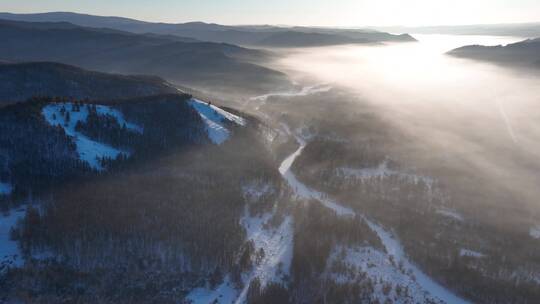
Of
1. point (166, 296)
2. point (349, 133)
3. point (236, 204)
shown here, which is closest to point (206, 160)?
point (236, 204)

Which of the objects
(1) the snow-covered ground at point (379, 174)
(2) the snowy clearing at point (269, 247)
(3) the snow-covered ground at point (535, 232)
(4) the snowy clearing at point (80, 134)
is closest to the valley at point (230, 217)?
(2) the snowy clearing at point (269, 247)

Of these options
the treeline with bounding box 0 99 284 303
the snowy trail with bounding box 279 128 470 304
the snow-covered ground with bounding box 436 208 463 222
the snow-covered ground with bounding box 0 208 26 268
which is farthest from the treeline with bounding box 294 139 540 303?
the snow-covered ground with bounding box 0 208 26 268

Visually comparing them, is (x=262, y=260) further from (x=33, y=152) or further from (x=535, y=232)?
(x=535, y=232)

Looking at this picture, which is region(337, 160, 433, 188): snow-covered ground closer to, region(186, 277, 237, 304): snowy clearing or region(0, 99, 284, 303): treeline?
region(0, 99, 284, 303): treeline

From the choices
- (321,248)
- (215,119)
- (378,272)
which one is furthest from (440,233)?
(215,119)

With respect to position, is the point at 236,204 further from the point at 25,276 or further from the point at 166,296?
the point at 25,276

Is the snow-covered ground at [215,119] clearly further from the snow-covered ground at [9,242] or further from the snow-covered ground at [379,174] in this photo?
the snow-covered ground at [9,242]
